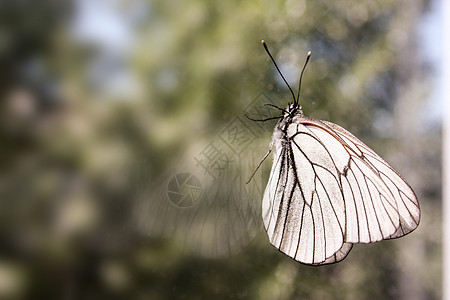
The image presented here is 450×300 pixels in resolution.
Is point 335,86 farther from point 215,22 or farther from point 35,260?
point 35,260

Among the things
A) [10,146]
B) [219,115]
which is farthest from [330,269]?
[10,146]

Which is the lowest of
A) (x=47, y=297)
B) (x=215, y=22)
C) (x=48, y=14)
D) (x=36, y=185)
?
(x=47, y=297)

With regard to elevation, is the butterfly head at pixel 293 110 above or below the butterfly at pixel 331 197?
above

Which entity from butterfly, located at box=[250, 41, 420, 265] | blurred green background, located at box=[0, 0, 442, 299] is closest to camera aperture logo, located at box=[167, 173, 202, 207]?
blurred green background, located at box=[0, 0, 442, 299]

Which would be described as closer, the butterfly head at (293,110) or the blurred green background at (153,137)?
the blurred green background at (153,137)

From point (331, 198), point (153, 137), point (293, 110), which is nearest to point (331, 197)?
point (331, 198)

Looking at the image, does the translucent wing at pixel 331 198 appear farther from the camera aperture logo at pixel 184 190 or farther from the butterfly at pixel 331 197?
the camera aperture logo at pixel 184 190

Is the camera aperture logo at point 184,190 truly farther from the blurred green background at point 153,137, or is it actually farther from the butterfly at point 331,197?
the butterfly at point 331,197

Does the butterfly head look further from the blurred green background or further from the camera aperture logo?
the camera aperture logo

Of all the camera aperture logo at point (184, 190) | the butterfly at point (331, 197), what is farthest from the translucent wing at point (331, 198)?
the camera aperture logo at point (184, 190)
